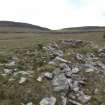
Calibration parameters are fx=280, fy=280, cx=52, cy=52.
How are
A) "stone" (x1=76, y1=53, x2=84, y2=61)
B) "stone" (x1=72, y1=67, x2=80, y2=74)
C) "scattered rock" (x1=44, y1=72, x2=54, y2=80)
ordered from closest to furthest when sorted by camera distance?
"scattered rock" (x1=44, y1=72, x2=54, y2=80)
"stone" (x1=72, y1=67, x2=80, y2=74)
"stone" (x1=76, y1=53, x2=84, y2=61)

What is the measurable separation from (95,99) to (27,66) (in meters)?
4.74

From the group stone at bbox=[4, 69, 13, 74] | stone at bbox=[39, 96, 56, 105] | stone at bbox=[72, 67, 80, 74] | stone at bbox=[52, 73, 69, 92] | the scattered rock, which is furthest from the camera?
stone at bbox=[72, 67, 80, 74]

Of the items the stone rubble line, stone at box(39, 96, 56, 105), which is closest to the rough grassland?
the stone rubble line

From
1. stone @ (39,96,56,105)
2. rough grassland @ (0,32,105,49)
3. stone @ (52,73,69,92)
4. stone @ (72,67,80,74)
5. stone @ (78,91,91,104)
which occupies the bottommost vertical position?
→ rough grassland @ (0,32,105,49)

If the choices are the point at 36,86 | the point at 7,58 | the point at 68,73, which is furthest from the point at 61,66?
the point at 7,58

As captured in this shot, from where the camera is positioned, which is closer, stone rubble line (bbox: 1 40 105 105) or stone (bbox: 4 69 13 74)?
stone rubble line (bbox: 1 40 105 105)

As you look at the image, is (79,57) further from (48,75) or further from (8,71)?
(8,71)

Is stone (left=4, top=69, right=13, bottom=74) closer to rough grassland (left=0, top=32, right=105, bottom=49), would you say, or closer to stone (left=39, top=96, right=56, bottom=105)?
stone (left=39, top=96, right=56, bottom=105)

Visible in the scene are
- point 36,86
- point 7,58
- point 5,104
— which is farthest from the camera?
point 7,58

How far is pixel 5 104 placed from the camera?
13156mm

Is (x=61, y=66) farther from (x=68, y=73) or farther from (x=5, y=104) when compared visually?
(x=5, y=104)

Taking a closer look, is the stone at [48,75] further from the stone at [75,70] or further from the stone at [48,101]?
the stone at [48,101]

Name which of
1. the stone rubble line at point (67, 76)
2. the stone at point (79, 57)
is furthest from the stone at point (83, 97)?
the stone at point (79, 57)

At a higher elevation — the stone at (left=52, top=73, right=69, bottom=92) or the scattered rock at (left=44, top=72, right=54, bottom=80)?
the scattered rock at (left=44, top=72, right=54, bottom=80)
